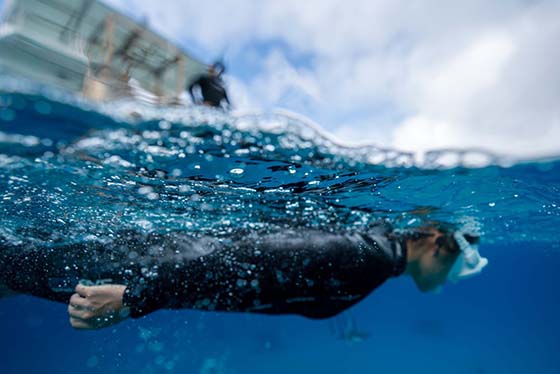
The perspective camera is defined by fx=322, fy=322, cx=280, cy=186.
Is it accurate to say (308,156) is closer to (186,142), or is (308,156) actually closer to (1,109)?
(186,142)

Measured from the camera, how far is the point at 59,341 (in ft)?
382

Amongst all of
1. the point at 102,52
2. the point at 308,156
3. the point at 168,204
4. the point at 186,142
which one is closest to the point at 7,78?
the point at 186,142

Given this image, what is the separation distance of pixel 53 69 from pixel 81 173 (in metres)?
7.07

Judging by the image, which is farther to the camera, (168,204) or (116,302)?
(168,204)

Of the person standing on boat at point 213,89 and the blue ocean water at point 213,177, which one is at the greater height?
the person standing on boat at point 213,89

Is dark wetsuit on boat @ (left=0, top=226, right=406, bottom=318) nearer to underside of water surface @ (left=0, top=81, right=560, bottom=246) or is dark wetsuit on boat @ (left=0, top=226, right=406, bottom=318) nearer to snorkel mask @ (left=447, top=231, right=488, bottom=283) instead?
underside of water surface @ (left=0, top=81, right=560, bottom=246)

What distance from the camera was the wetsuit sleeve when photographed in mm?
4320

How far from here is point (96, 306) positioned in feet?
12.9

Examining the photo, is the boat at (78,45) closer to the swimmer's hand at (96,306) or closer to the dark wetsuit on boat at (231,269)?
the dark wetsuit on boat at (231,269)

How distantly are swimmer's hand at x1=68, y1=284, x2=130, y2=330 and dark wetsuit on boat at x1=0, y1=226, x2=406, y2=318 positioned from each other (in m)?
0.22

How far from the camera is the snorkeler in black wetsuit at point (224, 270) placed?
433 cm

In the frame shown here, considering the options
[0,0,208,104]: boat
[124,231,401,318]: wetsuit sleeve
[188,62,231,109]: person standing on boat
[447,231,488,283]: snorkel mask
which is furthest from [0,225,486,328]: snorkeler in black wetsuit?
[0,0,208,104]: boat

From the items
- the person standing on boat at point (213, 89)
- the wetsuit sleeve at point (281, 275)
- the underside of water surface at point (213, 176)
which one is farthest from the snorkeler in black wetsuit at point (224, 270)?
the person standing on boat at point (213, 89)

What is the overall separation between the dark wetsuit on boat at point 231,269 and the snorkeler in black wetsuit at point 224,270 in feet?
0.05
